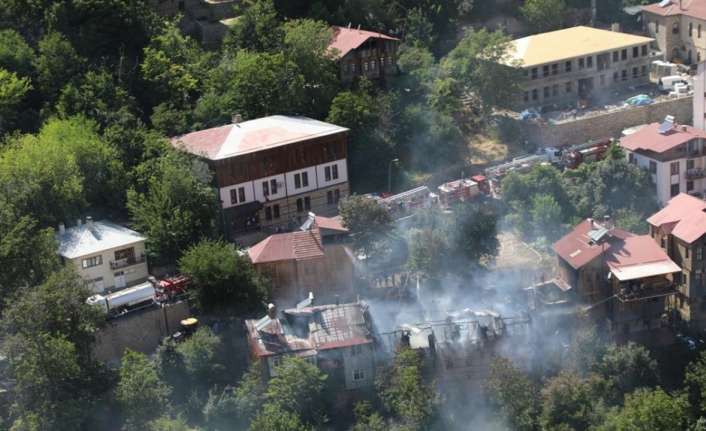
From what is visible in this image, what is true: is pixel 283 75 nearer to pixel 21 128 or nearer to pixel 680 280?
pixel 21 128

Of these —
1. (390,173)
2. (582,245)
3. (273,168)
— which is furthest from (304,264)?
(582,245)

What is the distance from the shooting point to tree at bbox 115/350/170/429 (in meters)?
49.4

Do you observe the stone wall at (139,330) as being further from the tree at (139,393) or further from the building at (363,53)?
the building at (363,53)

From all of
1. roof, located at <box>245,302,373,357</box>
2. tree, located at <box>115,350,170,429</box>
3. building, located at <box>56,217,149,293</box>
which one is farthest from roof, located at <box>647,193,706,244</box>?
tree, located at <box>115,350,170,429</box>

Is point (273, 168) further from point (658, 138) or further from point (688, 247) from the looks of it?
point (658, 138)

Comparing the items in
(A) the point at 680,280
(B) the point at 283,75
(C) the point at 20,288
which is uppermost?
(B) the point at 283,75

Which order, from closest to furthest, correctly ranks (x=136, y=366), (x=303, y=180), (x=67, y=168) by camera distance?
(x=136, y=366) → (x=67, y=168) → (x=303, y=180)

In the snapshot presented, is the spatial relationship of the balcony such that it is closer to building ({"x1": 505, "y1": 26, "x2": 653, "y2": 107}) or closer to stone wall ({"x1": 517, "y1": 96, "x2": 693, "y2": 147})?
stone wall ({"x1": 517, "y1": 96, "x2": 693, "y2": 147})

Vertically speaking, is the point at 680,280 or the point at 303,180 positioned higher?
the point at 303,180

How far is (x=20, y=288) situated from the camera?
166 feet

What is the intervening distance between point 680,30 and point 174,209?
1287 inches

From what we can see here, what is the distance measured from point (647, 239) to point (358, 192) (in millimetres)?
13146

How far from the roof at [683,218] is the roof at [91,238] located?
2103 cm

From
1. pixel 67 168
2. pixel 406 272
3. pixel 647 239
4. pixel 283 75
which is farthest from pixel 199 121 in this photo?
pixel 647 239
